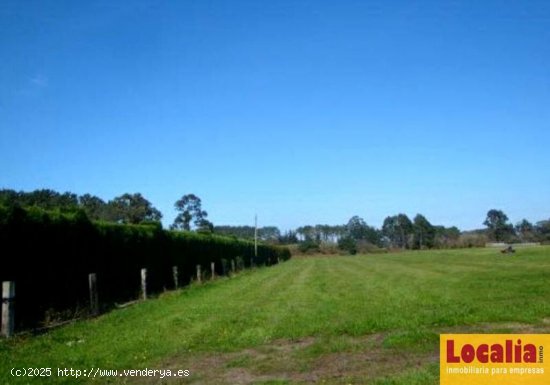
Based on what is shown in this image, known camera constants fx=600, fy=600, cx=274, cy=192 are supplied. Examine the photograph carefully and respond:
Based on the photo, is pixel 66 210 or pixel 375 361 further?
pixel 66 210

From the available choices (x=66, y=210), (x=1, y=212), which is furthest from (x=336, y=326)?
(x=66, y=210)

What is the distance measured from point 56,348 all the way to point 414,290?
13771 millimetres

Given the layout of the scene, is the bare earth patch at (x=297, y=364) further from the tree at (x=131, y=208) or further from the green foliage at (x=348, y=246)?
the green foliage at (x=348, y=246)

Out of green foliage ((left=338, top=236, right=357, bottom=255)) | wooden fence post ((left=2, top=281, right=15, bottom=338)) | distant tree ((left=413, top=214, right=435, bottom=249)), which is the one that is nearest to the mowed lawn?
wooden fence post ((left=2, top=281, right=15, bottom=338))

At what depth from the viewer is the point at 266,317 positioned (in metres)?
15.8

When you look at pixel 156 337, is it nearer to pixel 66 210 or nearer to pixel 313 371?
pixel 313 371

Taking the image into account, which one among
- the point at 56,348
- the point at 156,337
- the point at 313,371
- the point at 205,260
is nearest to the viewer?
the point at 313,371

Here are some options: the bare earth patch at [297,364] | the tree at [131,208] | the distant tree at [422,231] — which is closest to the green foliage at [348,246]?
the distant tree at [422,231]

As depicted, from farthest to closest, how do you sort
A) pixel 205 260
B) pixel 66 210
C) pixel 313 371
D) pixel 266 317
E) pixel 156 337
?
1. pixel 205 260
2. pixel 66 210
3. pixel 266 317
4. pixel 156 337
5. pixel 313 371

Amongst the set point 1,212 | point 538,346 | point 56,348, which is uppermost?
point 1,212

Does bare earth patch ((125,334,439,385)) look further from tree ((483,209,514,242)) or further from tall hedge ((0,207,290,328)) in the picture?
tree ((483,209,514,242))

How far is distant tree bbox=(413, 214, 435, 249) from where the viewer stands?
186m

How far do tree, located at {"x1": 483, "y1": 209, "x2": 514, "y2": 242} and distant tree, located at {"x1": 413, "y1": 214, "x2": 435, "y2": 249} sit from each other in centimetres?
1811

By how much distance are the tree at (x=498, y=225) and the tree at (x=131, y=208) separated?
117633 millimetres
